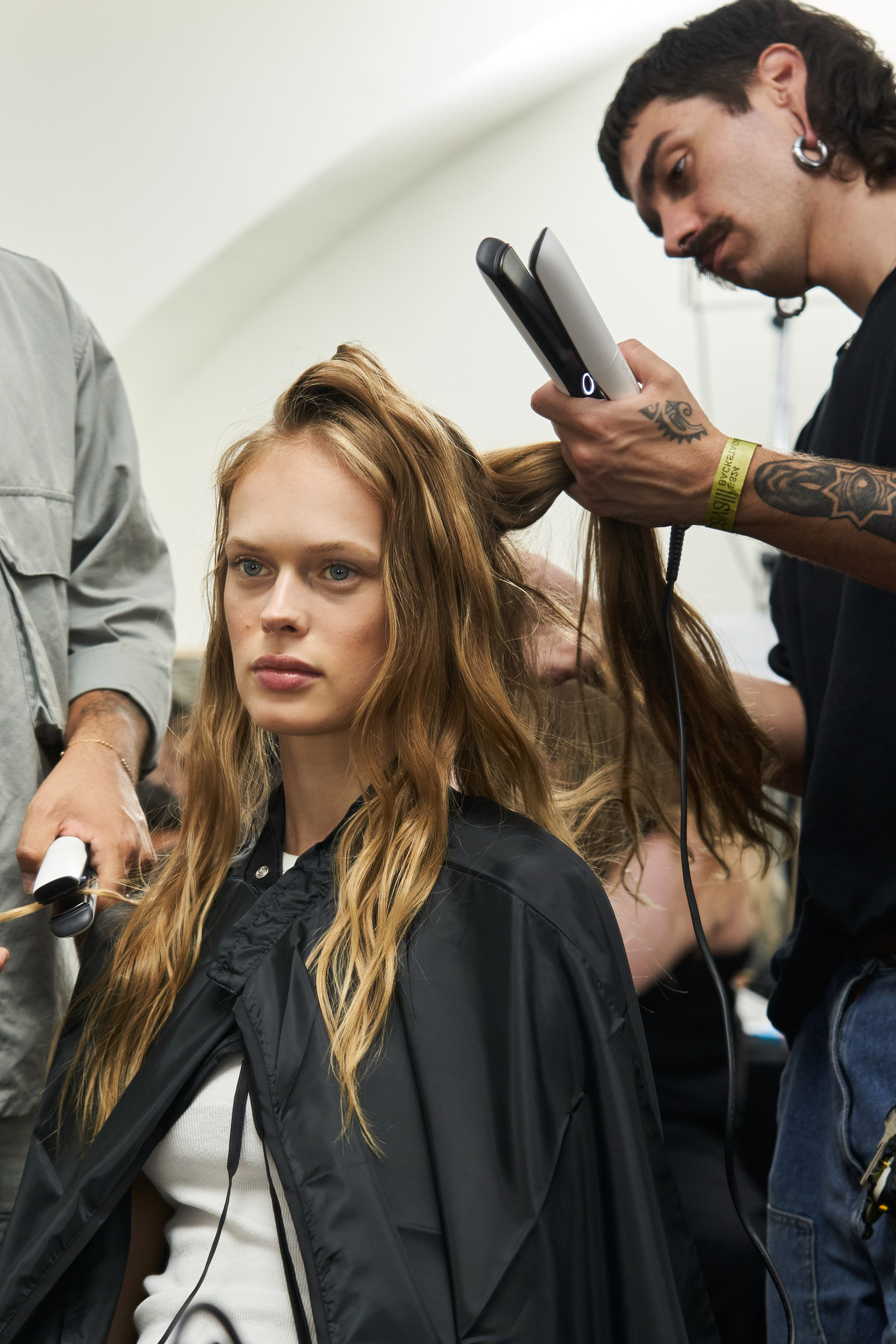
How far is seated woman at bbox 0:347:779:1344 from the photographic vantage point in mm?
939

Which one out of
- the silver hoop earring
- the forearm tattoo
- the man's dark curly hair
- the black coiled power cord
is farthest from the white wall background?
the forearm tattoo

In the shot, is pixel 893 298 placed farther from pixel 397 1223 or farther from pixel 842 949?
pixel 397 1223

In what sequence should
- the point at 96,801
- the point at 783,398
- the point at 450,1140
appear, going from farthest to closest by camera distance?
1. the point at 783,398
2. the point at 96,801
3. the point at 450,1140

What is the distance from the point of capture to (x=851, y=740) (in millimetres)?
1157

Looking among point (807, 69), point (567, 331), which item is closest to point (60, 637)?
point (567, 331)

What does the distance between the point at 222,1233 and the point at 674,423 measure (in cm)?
85

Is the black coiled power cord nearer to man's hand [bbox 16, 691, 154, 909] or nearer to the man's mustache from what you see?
the man's mustache

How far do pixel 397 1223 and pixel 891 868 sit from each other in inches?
23.1

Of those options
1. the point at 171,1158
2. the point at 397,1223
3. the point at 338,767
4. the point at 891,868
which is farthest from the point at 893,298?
the point at 171,1158

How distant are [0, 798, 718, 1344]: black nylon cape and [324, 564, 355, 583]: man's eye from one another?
283 millimetres

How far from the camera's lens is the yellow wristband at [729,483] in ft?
3.53

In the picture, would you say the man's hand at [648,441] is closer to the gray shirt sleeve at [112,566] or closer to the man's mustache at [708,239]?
the man's mustache at [708,239]

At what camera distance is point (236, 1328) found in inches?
37.8

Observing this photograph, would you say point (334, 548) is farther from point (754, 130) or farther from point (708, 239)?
point (754, 130)
